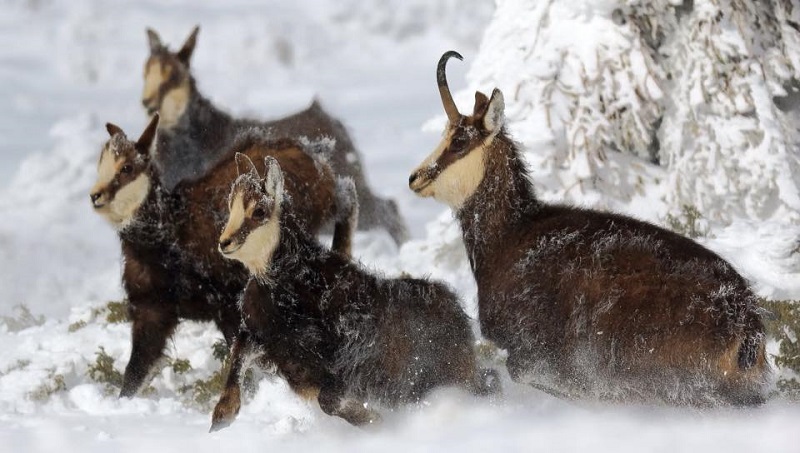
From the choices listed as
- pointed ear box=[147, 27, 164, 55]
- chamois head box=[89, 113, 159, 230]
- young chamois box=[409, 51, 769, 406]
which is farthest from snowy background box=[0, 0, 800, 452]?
chamois head box=[89, 113, 159, 230]

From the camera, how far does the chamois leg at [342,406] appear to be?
19.0 feet

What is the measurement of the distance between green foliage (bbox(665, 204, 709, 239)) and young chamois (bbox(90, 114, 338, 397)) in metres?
3.55

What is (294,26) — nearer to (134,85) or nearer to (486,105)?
(134,85)

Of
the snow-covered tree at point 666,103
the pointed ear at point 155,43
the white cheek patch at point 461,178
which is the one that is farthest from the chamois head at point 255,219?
the pointed ear at point 155,43

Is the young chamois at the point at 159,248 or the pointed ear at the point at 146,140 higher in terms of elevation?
the pointed ear at the point at 146,140

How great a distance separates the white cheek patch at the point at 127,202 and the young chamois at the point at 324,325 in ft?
4.26

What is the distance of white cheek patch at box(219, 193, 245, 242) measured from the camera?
5.63 m

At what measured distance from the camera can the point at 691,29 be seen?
952cm

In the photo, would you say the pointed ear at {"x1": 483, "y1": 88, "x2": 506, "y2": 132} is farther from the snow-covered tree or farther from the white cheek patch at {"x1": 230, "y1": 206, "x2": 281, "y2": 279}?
the snow-covered tree

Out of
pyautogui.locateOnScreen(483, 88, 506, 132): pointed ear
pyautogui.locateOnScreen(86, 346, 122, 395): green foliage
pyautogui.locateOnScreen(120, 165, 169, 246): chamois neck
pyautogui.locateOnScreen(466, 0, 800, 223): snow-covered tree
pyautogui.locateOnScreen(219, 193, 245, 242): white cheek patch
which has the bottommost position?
pyautogui.locateOnScreen(86, 346, 122, 395): green foliage

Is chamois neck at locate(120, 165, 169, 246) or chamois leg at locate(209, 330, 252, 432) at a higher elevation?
chamois neck at locate(120, 165, 169, 246)

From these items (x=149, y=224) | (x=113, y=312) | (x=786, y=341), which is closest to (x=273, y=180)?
(x=149, y=224)

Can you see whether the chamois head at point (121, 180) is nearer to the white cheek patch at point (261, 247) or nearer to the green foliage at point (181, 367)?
the green foliage at point (181, 367)

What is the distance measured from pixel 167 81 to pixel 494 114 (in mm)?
5242
